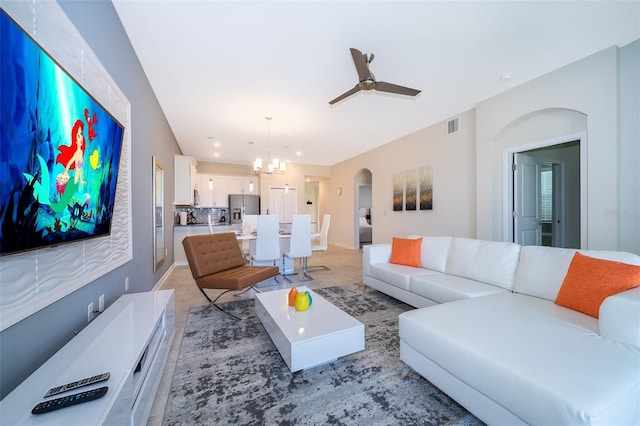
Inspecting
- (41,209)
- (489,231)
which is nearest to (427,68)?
(489,231)

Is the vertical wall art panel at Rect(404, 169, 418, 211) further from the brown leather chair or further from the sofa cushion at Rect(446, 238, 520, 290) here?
the brown leather chair

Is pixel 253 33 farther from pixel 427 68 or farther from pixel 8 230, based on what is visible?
pixel 8 230

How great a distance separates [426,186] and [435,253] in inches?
87.7

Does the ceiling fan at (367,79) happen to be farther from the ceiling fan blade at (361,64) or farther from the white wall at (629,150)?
the white wall at (629,150)

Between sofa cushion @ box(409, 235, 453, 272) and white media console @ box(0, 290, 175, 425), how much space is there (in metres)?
2.90

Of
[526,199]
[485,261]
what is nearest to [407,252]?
[485,261]

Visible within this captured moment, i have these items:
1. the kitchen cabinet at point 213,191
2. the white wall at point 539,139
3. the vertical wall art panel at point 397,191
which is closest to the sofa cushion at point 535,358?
the white wall at point 539,139

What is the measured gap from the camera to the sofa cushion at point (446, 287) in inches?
91.0

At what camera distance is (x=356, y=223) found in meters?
7.54

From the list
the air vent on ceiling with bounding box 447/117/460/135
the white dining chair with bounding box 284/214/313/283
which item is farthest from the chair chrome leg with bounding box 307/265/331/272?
the air vent on ceiling with bounding box 447/117/460/135

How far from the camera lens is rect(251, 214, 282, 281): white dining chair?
3.97 metres

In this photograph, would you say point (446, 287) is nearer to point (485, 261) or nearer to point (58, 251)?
point (485, 261)

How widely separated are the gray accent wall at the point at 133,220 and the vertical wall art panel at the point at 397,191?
4.70 metres

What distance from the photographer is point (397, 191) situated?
579cm
